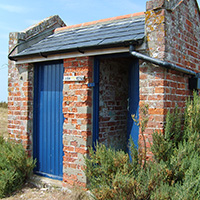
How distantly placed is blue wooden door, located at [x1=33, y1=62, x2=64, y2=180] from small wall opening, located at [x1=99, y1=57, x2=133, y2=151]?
37.7 inches

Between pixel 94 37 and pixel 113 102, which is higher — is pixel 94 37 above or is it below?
above

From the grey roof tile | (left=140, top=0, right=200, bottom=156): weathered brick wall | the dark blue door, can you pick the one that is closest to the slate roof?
the grey roof tile

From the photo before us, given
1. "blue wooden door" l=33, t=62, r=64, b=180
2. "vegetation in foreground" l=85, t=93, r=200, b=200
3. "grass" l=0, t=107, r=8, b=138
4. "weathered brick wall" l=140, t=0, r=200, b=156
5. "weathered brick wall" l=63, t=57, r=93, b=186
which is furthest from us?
"grass" l=0, t=107, r=8, b=138

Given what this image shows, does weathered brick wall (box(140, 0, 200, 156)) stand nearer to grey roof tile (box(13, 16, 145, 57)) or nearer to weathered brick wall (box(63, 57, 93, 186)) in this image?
grey roof tile (box(13, 16, 145, 57))

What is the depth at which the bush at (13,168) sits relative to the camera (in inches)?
215

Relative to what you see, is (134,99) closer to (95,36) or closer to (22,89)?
(95,36)

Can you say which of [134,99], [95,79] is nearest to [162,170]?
[134,99]

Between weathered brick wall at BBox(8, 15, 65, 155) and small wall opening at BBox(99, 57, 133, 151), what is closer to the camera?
small wall opening at BBox(99, 57, 133, 151)

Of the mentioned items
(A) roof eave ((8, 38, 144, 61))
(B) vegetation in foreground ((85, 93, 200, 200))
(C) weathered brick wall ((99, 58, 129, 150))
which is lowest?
(B) vegetation in foreground ((85, 93, 200, 200))

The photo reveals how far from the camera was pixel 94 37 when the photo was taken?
5422 mm

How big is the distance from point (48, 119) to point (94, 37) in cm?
217

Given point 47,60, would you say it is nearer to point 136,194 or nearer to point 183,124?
point 183,124

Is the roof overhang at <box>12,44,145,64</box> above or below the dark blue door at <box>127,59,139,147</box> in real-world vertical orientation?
above

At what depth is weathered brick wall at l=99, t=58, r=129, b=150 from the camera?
217 inches
